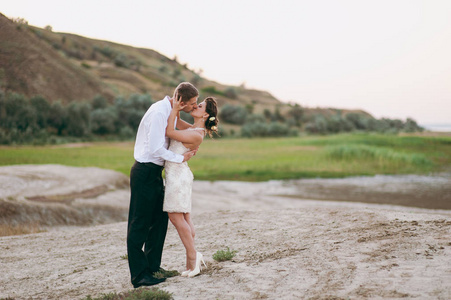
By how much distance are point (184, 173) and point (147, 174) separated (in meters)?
0.56

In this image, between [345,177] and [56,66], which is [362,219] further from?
[56,66]

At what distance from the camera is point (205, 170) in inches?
1203

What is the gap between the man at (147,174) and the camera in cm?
605

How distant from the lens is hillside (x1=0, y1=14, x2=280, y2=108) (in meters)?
31.2

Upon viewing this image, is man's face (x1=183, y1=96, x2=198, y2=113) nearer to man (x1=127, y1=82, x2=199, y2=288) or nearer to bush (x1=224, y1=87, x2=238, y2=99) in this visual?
man (x1=127, y1=82, x2=199, y2=288)

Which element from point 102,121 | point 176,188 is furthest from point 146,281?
point 102,121

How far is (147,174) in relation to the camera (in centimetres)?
615

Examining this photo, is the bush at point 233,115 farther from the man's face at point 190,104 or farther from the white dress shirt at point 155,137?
the white dress shirt at point 155,137

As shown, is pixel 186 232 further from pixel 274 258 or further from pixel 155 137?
pixel 274 258

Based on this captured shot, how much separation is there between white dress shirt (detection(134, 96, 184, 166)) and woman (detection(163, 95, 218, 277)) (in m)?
0.15

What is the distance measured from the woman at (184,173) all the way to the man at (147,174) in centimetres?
12

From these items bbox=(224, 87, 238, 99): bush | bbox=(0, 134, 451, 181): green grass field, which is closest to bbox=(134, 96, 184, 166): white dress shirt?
bbox=(0, 134, 451, 181): green grass field

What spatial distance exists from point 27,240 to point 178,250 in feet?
14.1

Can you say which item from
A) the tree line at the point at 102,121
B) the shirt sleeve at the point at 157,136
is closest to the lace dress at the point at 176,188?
the shirt sleeve at the point at 157,136
